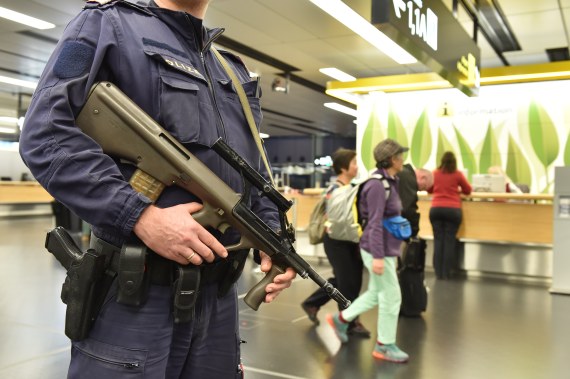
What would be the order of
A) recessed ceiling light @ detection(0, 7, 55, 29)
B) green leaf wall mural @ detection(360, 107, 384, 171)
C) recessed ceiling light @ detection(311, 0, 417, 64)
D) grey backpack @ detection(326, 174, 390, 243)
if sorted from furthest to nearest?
1. green leaf wall mural @ detection(360, 107, 384, 171)
2. recessed ceiling light @ detection(0, 7, 55, 29)
3. recessed ceiling light @ detection(311, 0, 417, 64)
4. grey backpack @ detection(326, 174, 390, 243)

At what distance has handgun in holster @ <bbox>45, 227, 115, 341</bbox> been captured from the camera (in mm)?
1097

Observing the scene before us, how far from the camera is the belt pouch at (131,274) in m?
1.08

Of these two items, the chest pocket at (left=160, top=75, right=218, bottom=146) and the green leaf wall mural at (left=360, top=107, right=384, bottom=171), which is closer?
the chest pocket at (left=160, top=75, right=218, bottom=146)

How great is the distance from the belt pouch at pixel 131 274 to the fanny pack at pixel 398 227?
2995mm

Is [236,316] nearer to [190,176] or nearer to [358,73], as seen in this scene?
[190,176]

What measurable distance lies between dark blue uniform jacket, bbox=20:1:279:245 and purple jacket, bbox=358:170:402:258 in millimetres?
2548

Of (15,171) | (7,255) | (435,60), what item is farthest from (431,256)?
(15,171)

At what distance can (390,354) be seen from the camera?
3.84 metres

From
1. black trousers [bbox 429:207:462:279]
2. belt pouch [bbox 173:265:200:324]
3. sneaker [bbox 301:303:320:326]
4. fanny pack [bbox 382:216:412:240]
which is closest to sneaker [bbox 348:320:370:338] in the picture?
sneaker [bbox 301:303:320:326]

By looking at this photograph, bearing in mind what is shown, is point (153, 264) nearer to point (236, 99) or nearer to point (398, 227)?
point (236, 99)

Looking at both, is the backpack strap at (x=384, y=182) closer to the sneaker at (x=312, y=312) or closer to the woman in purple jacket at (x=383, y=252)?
the woman in purple jacket at (x=383, y=252)

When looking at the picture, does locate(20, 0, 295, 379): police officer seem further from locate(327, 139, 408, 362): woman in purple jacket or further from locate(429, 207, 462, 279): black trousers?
locate(429, 207, 462, 279): black trousers

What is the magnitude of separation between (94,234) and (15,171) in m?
18.3

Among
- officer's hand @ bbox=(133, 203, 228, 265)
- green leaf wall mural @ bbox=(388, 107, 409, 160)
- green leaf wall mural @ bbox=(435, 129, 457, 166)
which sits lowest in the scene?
officer's hand @ bbox=(133, 203, 228, 265)
